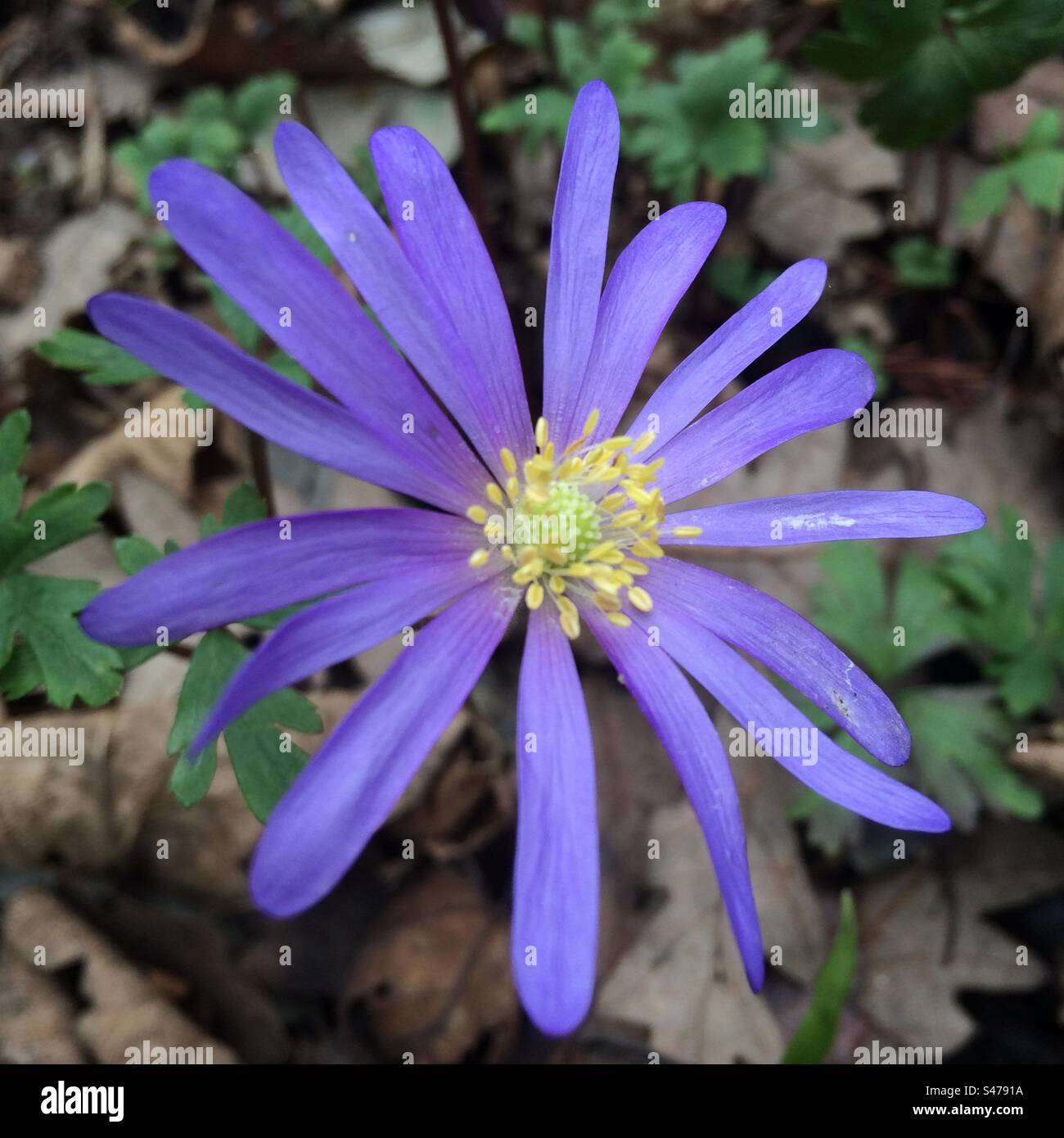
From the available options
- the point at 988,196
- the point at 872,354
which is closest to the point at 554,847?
the point at 872,354

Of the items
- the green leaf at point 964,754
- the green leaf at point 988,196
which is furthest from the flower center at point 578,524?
the green leaf at point 988,196

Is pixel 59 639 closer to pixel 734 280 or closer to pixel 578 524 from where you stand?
pixel 578 524

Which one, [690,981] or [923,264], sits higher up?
[923,264]

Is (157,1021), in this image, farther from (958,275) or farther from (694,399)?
(958,275)

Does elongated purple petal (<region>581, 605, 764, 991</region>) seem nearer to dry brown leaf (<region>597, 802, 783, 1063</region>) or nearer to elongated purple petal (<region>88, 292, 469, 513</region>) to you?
elongated purple petal (<region>88, 292, 469, 513</region>)

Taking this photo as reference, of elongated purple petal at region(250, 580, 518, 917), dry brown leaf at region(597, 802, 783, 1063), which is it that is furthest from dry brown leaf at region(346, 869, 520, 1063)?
elongated purple petal at region(250, 580, 518, 917)

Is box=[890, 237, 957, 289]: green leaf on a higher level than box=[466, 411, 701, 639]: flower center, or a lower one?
higher
